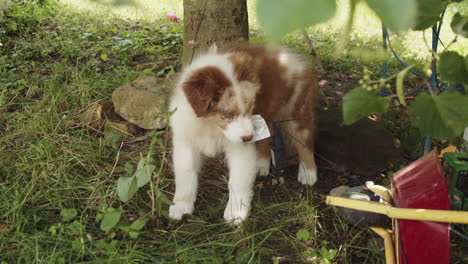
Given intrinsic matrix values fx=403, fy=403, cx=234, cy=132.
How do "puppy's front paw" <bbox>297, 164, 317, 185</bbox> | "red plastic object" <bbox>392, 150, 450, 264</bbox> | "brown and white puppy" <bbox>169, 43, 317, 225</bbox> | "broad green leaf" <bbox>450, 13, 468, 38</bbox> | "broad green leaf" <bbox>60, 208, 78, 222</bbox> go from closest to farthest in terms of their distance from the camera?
"broad green leaf" <bbox>450, 13, 468, 38</bbox> < "red plastic object" <bbox>392, 150, 450, 264</bbox> < "brown and white puppy" <bbox>169, 43, 317, 225</bbox> < "broad green leaf" <bbox>60, 208, 78, 222</bbox> < "puppy's front paw" <bbox>297, 164, 317, 185</bbox>

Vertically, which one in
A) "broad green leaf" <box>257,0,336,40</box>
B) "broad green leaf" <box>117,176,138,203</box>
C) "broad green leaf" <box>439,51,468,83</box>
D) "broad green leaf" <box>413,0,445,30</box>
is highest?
"broad green leaf" <box>257,0,336,40</box>

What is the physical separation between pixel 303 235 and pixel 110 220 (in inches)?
39.4

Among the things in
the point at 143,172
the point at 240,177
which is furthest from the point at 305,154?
the point at 143,172

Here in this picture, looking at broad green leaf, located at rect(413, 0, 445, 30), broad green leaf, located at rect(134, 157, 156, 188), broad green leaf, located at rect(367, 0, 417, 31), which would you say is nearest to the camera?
broad green leaf, located at rect(367, 0, 417, 31)

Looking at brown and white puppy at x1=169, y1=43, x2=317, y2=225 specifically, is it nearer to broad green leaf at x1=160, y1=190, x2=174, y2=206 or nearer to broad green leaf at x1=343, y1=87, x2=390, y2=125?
broad green leaf at x1=160, y1=190, x2=174, y2=206

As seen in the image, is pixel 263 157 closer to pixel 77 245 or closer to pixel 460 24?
pixel 77 245

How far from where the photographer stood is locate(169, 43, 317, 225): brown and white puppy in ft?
6.76

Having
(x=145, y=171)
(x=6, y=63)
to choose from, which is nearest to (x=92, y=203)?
(x=145, y=171)

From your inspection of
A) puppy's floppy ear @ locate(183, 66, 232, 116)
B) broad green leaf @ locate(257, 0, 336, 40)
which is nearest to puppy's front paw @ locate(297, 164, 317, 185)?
puppy's floppy ear @ locate(183, 66, 232, 116)

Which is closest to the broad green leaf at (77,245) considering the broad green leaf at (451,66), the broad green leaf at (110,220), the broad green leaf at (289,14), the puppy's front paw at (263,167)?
the broad green leaf at (110,220)

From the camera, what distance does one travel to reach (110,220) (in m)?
2.04

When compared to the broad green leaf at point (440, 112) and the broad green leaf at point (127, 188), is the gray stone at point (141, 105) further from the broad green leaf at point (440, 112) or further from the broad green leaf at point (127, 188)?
the broad green leaf at point (440, 112)

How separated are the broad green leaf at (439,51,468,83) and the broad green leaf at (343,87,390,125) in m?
0.17

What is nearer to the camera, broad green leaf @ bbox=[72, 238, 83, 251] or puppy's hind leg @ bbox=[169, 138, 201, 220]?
broad green leaf @ bbox=[72, 238, 83, 251]
